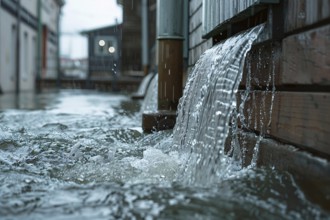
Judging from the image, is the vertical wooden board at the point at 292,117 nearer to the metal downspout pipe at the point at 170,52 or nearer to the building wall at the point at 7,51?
the metal downspout pipe at the point at 170,52

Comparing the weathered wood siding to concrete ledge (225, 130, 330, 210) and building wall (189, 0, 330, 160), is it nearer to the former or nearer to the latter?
building wall (189, 0, 330, 160)

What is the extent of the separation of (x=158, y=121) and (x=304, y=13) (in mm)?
2994

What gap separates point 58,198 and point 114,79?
18.5m

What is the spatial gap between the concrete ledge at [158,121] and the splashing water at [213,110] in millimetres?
1393

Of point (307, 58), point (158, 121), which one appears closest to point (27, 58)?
point (158, 121)

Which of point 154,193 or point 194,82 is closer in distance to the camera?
point 154,193

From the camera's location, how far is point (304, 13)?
241 centimetres

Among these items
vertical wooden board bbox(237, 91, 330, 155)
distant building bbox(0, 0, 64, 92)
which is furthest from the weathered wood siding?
distant building bbox(0, 0, 64, 92)

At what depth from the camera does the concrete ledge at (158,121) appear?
523 centimetres

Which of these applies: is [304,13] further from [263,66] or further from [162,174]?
[162,174]

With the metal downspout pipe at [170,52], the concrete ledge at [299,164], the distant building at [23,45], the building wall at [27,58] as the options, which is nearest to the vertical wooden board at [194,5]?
the metal downspout pipe at [170,52]

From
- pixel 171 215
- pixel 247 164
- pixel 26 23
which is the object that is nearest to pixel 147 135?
pixel 247 164

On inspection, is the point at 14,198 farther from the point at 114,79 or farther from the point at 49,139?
the point at 114,79

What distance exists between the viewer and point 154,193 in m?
2.35
